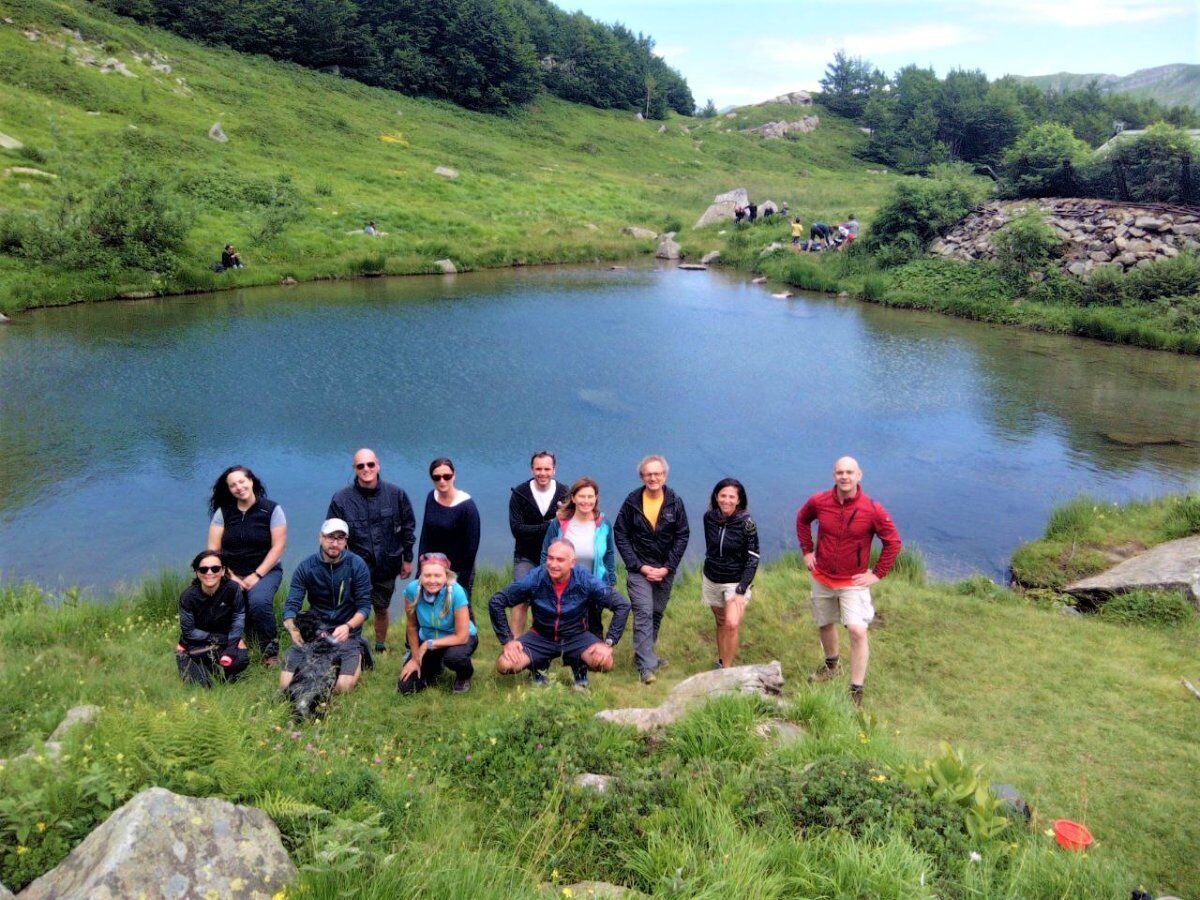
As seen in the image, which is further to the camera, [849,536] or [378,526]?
[378,526]

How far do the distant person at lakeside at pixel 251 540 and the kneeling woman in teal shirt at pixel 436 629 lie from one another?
5.81 ft

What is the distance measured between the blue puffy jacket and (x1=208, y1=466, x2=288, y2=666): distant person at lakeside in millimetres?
2559

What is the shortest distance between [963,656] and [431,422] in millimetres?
11381

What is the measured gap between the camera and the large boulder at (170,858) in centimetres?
354

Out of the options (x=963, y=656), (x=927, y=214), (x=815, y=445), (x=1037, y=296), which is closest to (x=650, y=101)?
(x=927, y=214)

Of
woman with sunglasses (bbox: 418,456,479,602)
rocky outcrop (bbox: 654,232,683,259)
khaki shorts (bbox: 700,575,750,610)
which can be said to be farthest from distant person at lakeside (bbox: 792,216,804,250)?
woman with sunglasses (bbox: 418,456,479,602)

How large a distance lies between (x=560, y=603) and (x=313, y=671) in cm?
236

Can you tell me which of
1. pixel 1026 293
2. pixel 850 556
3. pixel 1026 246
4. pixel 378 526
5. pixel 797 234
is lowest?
pixel 378 526

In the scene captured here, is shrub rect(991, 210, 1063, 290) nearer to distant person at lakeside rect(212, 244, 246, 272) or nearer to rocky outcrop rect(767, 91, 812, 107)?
distant person at lakeside rect(212, 244, 246, 272)

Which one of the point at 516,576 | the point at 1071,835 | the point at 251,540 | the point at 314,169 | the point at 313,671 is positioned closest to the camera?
the point at 1071,835

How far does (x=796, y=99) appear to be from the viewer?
11738 centimetres

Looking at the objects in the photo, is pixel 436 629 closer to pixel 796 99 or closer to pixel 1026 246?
pixel 1026 246

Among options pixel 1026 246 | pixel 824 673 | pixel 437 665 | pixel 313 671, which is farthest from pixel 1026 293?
pixel 313 671

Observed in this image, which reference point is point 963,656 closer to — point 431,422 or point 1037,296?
point 431,422
